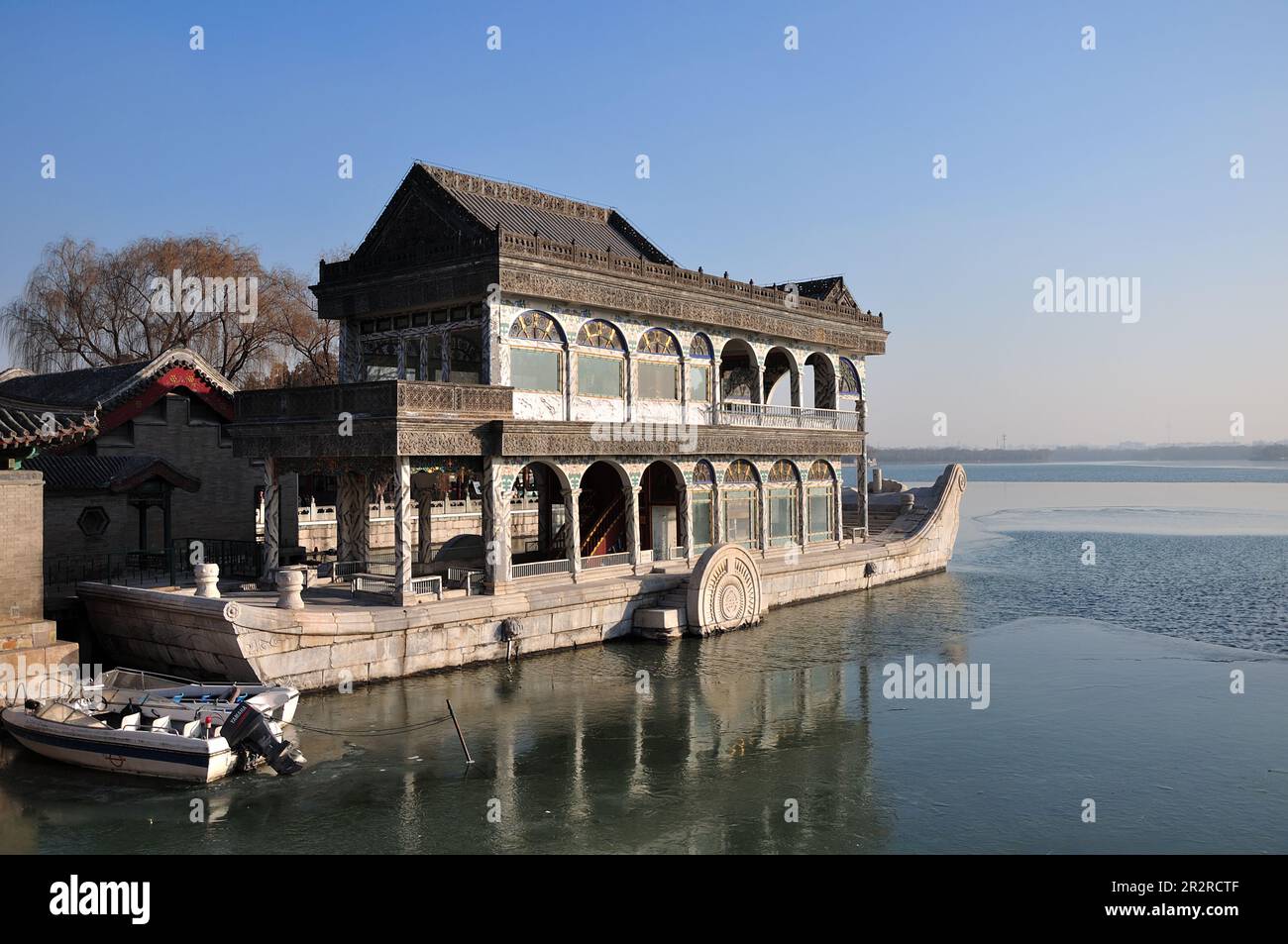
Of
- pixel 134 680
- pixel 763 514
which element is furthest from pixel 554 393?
pixel 134 680

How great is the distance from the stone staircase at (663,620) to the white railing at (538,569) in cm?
242

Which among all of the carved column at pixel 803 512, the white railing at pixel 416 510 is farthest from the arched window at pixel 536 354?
the carved column at pixel 803 512

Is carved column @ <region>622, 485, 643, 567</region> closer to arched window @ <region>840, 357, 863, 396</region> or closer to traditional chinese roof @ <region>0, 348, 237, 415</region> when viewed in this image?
traditional chinese roof @ <region>0, 348, 237, 415</region>

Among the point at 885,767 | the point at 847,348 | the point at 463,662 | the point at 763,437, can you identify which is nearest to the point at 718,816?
the point at 885,767

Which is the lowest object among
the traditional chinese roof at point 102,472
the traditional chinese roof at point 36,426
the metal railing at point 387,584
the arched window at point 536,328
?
the metal railing at point 387,584

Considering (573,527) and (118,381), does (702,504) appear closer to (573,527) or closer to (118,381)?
(573,527)

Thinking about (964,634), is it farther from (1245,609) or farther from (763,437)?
(1245,609)

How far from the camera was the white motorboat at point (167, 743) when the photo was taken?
52.6 ft

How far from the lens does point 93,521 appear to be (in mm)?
26547

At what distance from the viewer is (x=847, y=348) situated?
3925 cm

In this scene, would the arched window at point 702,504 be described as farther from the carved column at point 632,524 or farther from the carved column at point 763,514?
the carved column at point 632,524

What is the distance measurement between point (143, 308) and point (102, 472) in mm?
23750

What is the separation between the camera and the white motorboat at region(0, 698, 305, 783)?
16031mm
